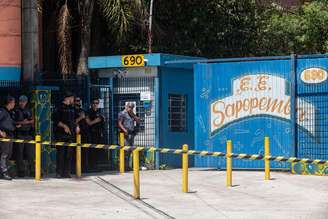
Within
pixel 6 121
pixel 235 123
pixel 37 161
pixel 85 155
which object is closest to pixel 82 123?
pixel 85 155

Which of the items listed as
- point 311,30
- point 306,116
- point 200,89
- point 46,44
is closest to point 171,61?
point 200,89

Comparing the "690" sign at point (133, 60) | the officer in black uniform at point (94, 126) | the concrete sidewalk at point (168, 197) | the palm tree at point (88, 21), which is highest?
the palm tree at point (88, 21)

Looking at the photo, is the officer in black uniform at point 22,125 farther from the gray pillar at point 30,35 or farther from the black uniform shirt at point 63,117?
the gray pillar at point 30,35

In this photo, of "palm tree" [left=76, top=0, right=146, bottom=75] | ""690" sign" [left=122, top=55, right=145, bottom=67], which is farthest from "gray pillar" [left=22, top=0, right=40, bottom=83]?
"palm tree" [left=76, top=0, right=146, bottom=75]

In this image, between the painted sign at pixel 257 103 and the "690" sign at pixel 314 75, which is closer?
the "690" sign at pixel 314 75

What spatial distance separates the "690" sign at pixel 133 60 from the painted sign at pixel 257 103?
2142 mm

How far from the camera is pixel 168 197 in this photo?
12586 mm

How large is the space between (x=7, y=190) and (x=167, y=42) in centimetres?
1208

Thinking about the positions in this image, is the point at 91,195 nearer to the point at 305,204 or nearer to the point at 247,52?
the point at 305,204

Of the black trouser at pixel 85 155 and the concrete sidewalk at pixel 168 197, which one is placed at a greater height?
the black trouser at pixel 85 155

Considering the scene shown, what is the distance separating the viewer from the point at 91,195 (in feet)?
41.4

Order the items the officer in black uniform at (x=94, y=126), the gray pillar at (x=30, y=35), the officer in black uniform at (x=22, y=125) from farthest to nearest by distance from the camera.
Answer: the officer in black uniform at (x=94, y=126) < the gray pillar at (x=30, y=35) < the officer in black uniform at (x=22, y=125)

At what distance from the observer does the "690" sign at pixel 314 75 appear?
1560cm

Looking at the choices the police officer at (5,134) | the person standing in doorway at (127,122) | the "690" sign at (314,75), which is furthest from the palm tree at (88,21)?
the "690" sign at (314,75)
